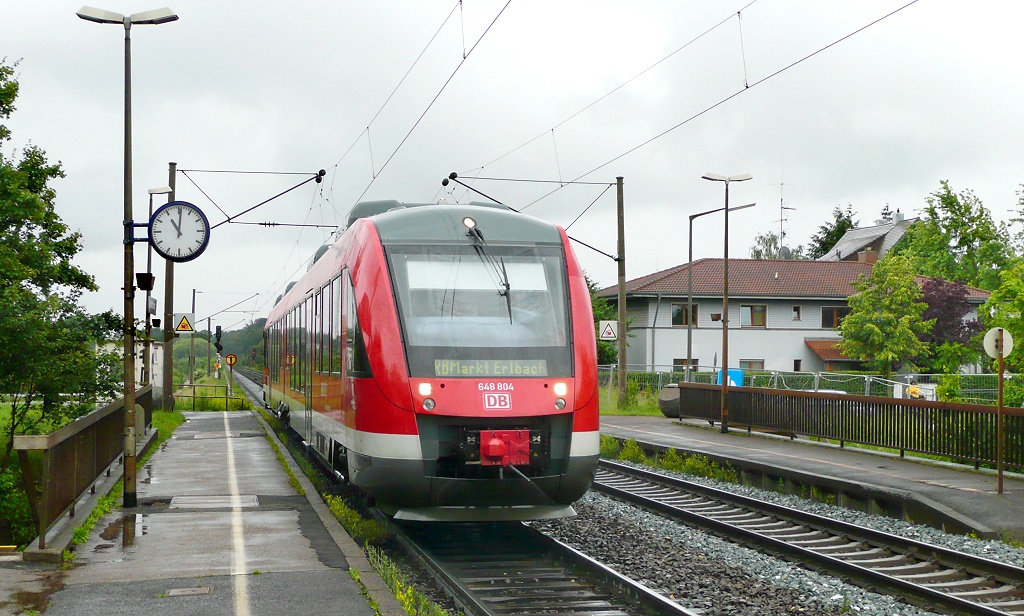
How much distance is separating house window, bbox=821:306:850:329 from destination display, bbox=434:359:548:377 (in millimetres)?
50298

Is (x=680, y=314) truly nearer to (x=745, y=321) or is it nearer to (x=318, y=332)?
(x=745, y=321)

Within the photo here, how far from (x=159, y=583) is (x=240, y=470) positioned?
9.29 metres

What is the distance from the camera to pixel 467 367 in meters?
10.2

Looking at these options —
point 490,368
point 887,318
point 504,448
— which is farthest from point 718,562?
point 887,318

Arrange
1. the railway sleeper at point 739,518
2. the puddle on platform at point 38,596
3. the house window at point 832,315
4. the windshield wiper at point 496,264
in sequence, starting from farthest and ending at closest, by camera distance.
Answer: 1. the house window at point 832,315
2. the railway sleeper at point 739,518
3. the windshield wiper at point 496,264
4. the puddle on platform at point 38,596

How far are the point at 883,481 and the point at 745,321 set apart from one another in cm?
4235

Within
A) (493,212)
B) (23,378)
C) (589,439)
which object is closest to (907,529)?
(589,439)

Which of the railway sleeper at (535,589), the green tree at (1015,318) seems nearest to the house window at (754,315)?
the green tree at (1015,318)

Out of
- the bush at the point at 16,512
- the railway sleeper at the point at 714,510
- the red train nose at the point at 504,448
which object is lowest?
Answer: the bush at the point at 16,512

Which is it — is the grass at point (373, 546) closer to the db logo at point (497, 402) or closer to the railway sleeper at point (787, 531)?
the db logo at point (497, 402)

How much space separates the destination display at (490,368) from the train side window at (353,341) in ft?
2.44

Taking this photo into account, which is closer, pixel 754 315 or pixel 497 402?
pixel 497 402

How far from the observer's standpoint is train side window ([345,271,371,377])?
34.4 feet

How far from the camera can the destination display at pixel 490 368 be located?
33.2 ft
